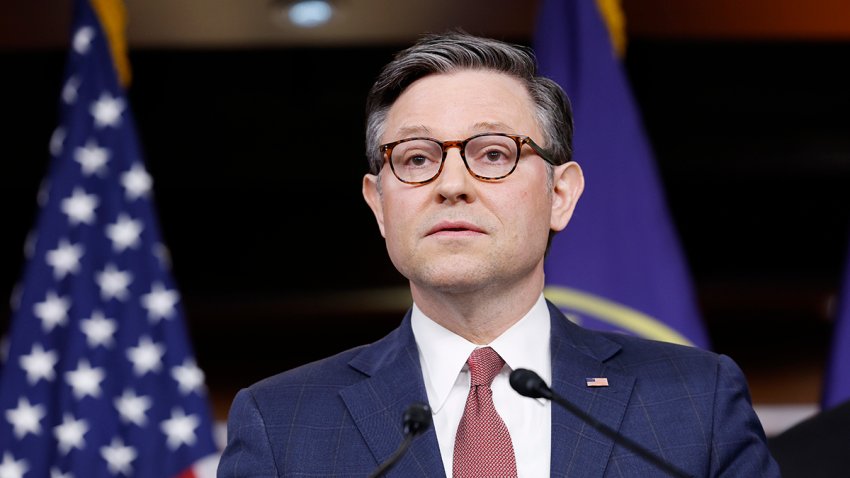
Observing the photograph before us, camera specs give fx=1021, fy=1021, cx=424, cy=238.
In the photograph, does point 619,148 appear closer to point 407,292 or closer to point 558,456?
point 558,456

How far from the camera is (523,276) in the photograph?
1451 mm

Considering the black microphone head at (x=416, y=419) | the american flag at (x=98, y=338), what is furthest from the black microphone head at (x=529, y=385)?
the american flag at (x=98, y=338)

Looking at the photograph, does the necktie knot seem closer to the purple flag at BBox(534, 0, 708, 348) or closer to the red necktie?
the red necktie

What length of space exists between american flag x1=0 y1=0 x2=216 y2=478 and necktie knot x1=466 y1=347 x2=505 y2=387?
133cm

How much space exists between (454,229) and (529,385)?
297mm

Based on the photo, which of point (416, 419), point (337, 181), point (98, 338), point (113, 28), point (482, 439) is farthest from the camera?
point (337, 181)

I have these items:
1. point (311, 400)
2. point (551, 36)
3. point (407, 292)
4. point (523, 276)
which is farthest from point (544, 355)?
point (407, 292)

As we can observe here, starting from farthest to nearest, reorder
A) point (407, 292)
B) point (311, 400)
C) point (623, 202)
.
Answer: point (407, 292) < point (623, 202) < point (311, 400)

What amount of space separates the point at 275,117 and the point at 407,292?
4.17ft

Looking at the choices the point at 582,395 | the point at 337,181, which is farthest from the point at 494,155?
the point at 337,181

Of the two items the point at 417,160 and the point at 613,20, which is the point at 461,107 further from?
the point at 613,20

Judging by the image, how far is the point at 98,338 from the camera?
100 inches

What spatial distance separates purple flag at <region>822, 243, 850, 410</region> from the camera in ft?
8.43

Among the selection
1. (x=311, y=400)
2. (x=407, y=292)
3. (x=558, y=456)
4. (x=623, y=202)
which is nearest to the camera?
(x=558, y=456)
